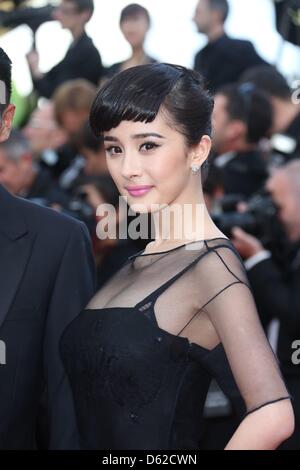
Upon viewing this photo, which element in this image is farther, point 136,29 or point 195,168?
point 136,29

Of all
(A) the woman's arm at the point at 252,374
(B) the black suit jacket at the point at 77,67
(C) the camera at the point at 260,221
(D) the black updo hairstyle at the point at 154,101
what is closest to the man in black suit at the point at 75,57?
(B) the black suit jacket at the point at 77,67

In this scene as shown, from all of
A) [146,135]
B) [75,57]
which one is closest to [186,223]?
[146,135]

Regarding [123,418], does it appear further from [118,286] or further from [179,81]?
[179,81]

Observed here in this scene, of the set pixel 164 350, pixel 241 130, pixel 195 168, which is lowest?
pixel 241 130

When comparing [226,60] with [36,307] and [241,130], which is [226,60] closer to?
[241,130]

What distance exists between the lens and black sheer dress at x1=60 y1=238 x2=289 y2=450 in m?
2.29

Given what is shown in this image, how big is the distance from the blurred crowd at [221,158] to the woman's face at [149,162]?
823mm

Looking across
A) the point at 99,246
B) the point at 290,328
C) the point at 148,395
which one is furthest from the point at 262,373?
the point at 99,246

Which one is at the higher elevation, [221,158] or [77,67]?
[221,158]

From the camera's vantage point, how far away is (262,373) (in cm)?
214

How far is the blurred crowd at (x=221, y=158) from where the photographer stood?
421 cm

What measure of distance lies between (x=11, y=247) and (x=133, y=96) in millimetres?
559

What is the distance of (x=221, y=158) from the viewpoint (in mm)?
5309

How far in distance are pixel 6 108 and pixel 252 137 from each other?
2960 millimetres
